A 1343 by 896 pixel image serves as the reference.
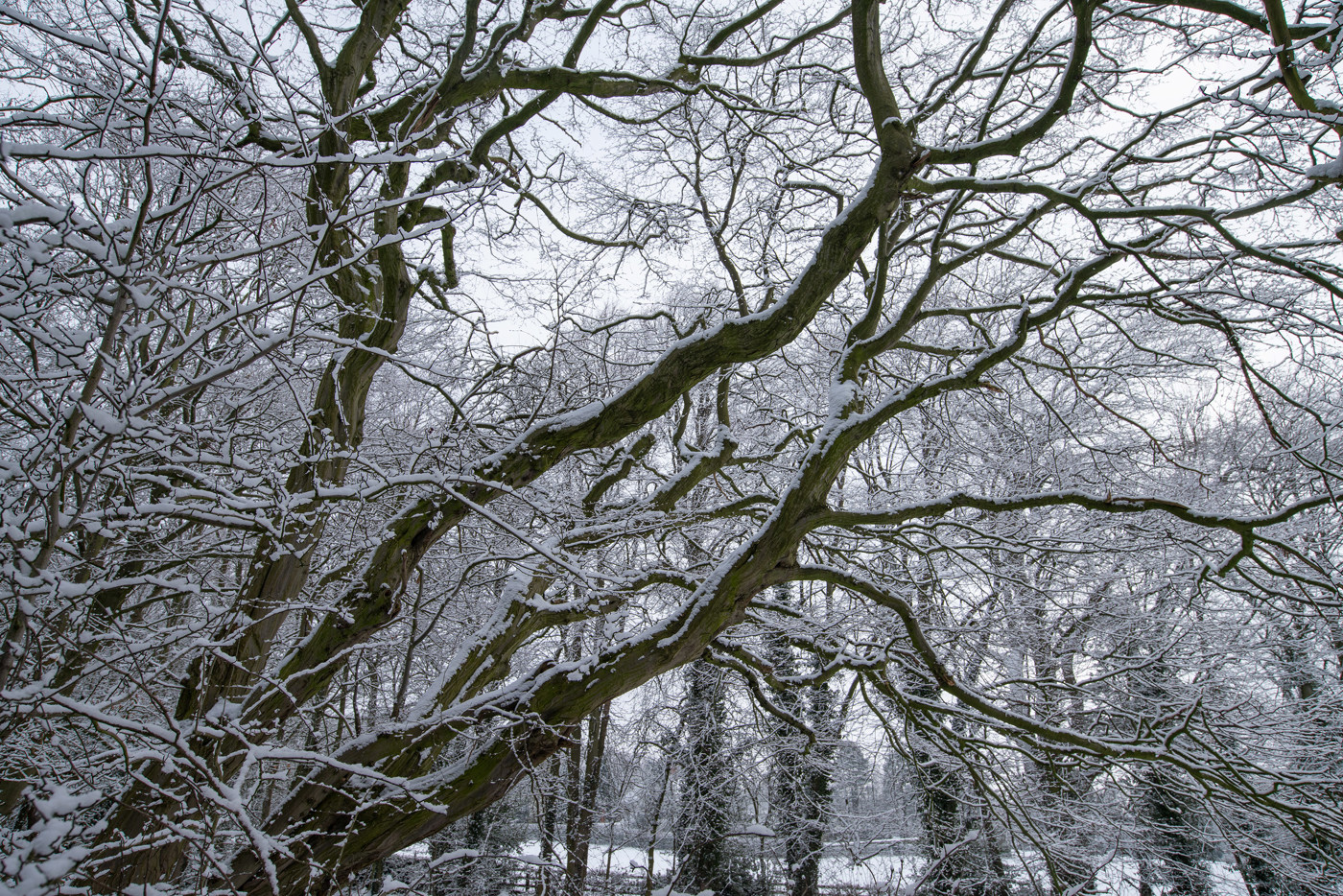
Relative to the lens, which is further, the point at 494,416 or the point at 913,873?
the point at 913,873

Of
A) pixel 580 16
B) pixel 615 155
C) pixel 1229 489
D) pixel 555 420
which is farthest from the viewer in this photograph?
pixel 1229 489

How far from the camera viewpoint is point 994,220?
15.0ft

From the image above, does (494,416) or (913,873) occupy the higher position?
(494,416)

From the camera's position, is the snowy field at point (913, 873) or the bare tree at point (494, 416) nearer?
the bare tree at point (494, 416)

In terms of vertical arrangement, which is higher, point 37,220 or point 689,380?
point 689,380

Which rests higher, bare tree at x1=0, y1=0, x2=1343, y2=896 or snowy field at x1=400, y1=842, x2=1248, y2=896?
bare tree at x1=0, y1=0, x2=1343, y2=896

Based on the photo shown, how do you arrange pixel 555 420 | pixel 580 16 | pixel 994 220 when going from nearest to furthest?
pixel 555 420, pixel 994 220, pixel 580 16

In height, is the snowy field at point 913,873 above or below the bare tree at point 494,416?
below

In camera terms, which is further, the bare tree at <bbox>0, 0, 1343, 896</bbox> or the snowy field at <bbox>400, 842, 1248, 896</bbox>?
the snowy field at <bbox>400, 842, 1248, 896</bbox>

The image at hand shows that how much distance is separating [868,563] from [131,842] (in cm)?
466

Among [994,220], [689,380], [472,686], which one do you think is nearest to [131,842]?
[472,686]

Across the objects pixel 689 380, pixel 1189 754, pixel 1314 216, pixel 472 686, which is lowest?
pixel 1189 754

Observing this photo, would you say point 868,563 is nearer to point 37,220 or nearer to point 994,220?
point 994,220

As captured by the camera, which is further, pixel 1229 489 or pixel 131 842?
pixel 1229 489
